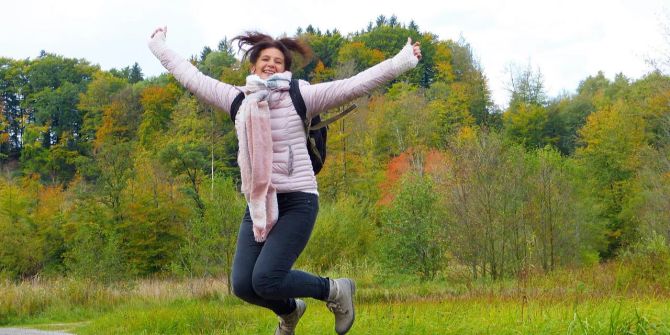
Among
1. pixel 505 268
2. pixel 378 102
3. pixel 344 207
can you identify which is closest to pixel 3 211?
pixel 344 207

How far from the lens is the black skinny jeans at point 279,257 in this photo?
408cm

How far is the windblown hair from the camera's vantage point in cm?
443

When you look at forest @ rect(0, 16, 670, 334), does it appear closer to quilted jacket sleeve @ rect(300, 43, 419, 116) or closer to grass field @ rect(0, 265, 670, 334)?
quilted jacket sleeve @ rect(300, 43, 419, 116)

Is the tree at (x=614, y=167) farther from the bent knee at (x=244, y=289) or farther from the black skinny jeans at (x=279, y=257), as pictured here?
the bent knee at (x=244, y=289)

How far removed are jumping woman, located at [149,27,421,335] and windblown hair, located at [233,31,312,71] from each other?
0.5 inches

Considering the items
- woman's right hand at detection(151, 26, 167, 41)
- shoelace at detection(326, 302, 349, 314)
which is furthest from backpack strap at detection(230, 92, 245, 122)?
shoelace at detection(326, 302, 349, 314)

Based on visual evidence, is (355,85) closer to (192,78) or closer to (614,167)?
(192,78)

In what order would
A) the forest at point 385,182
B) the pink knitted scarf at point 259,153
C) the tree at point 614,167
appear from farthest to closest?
1. the tree at point 614,167
2. the forest at point 385,182
3. the pink knitted scarf at point 259,153

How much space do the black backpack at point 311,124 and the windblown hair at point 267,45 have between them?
25 cm

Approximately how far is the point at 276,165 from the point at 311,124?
0.33 m

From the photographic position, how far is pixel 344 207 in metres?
31.0

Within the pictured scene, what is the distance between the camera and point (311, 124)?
4285mm

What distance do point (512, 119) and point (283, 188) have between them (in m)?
55.2

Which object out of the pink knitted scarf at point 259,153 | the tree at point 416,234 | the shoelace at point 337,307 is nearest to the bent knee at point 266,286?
the pink knitted scarf at point 259,153
